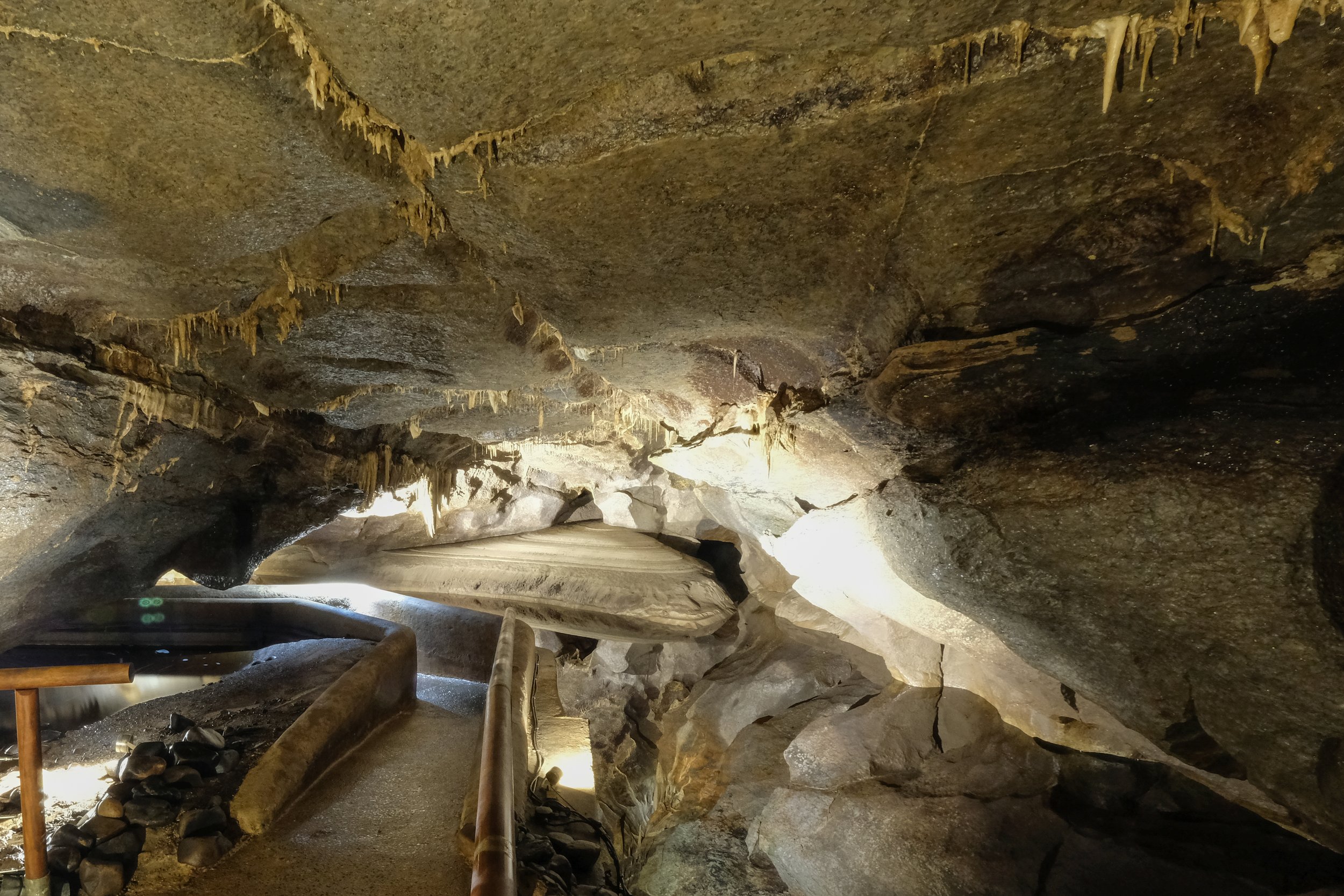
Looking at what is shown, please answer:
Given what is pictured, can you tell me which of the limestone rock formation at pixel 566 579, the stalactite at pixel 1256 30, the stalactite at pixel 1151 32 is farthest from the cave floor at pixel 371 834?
the limestone rock formation at pixel 566 579

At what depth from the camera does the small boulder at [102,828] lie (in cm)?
281

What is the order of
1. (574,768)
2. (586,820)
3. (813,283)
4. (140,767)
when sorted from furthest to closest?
(574,768) → (586,820) → (813,283) → (140,767)

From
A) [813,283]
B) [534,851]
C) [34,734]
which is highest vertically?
[813,283]

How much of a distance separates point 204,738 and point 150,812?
673 mm

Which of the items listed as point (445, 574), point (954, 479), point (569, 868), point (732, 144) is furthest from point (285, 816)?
point (445, 574)

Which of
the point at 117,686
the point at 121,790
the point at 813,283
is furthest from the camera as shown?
the point at 117,686

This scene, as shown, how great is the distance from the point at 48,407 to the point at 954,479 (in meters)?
5.99

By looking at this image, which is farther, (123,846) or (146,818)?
(146,818)

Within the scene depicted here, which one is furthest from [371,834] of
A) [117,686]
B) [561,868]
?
[117,686]

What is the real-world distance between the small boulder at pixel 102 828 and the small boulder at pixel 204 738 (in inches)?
27.1

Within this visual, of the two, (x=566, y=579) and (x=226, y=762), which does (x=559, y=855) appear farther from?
→ (x=566, y=579)

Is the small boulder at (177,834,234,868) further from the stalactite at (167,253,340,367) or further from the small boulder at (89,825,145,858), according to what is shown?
the stalactite at (167,253,340,367)

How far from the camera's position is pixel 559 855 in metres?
3.51

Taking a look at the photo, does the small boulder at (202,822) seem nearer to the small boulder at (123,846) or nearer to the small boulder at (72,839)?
the small boulder at (123,846)
